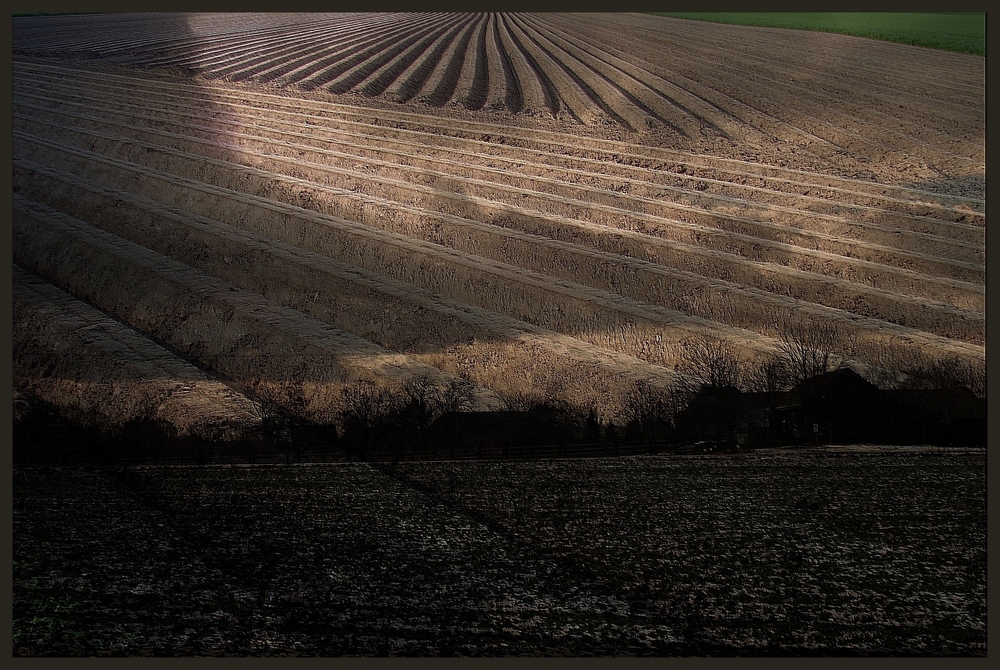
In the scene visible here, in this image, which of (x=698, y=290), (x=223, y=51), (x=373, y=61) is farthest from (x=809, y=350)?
(x=223, y=51)

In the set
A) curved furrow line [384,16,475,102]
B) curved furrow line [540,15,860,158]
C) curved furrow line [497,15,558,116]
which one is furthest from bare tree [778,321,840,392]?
curved furrow line [384,16,475,102]

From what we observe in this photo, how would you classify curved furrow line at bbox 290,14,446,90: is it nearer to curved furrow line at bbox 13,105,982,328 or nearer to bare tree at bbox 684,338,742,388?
A: curved furrow line at bbox 13,105,982,328

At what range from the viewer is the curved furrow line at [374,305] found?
2.98 metres

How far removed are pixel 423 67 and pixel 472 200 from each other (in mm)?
712

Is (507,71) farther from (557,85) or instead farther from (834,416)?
(834,416)

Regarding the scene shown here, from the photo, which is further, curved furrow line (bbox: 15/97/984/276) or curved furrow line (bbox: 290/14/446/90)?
curved furrow line (bbox: 290/14/446/90)

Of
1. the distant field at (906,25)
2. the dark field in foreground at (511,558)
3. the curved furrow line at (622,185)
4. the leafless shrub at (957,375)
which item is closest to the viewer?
the dark field in foreground at (511,558)

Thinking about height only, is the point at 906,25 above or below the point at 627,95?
above

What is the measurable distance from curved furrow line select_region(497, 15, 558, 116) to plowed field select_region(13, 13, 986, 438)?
12mm

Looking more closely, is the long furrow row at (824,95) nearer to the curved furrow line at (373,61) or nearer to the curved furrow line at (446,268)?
the curved furrow line at (373,61)

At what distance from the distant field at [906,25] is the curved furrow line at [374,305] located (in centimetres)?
165

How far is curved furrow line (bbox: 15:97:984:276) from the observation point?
3092mm

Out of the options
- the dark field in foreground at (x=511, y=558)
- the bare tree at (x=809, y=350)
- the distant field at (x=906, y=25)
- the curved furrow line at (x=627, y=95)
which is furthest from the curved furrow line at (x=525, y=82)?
the dark field in foreground at (x=511, y=558)

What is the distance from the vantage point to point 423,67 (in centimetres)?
355
